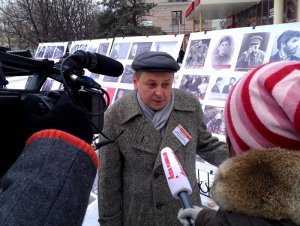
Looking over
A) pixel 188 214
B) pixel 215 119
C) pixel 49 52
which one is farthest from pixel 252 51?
pixel 49 52

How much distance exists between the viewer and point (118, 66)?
49.6 inches

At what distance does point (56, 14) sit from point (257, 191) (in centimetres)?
1524

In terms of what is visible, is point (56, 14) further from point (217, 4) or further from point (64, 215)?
point (64, 215)

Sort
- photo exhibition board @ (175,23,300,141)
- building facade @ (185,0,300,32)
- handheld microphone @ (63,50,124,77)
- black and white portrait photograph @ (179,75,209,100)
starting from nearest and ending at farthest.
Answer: handheld microphone @ (63,50,124,77) → photo exhibition board @ (175,23,300,141) → black and white portrait photograph @ (179,75,209,100) → building facade @ (185,0,300,32)

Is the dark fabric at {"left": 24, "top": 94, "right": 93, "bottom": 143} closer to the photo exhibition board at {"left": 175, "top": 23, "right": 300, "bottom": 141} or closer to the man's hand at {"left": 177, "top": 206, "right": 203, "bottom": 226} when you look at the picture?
the man's hand at {"left": 177, "top": 206, "right": 203, "bottom": 226}

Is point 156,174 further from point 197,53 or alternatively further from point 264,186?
point 197,53

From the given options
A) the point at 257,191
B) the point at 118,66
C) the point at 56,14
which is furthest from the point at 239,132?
the point at 56,14

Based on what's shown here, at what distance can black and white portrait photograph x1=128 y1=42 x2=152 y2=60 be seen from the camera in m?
4.43

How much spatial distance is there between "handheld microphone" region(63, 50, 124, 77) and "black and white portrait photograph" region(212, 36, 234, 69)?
86.2 inches

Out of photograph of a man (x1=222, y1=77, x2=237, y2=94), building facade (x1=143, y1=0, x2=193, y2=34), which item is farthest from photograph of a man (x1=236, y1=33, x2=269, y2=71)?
building facade (x1=143, y1=0, x2=193, y2=34)

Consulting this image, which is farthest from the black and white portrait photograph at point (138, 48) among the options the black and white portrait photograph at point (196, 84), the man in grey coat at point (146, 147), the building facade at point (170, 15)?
the building facade at point (170, 15)

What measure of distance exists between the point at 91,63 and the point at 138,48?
138 inches

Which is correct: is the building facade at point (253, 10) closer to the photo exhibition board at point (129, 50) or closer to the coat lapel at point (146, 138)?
the photo exhibition board at point (129, 50)

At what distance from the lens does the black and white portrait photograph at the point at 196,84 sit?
3.45 metres
